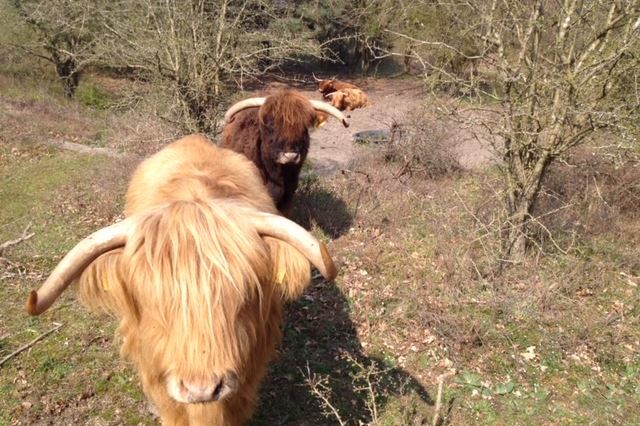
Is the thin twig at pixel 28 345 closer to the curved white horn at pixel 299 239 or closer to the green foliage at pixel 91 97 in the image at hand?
the curved white horn at pixel 299 239

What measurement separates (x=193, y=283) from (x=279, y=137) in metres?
4.45

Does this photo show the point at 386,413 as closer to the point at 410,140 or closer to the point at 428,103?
the point at 428,103

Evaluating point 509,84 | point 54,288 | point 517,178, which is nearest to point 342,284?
point 517,178

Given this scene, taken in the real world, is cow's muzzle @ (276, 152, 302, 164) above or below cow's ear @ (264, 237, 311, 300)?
below

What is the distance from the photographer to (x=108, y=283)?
7.95 ft

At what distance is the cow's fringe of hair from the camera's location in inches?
255

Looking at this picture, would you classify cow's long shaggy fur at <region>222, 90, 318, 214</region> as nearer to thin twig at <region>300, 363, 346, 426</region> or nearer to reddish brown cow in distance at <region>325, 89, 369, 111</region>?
thin twig at <region>300, 363, 346, 426</region>

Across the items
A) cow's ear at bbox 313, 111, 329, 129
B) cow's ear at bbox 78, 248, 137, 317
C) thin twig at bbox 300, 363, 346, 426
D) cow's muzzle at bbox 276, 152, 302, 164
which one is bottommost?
thin twig at bbox 300, 363, 346, 426

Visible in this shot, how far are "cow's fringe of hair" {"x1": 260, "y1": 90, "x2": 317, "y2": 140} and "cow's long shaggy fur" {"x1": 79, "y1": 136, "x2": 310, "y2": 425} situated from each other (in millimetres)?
3678

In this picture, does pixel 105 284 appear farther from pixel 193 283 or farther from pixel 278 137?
pixel 278 137

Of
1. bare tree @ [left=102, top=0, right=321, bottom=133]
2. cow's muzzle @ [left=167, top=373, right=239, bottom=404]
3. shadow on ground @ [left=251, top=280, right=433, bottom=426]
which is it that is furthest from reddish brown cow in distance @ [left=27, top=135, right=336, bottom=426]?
bare tree @ [left=102, top=0, right=321, bottom=133]

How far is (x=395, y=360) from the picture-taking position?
4.62 metres

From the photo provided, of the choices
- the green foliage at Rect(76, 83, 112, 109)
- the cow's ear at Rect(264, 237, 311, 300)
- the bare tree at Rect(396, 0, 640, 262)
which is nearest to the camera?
the cow's ear at Rect(264, 237, 311, 300)

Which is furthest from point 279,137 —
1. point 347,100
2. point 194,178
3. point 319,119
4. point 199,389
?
point 347,100
